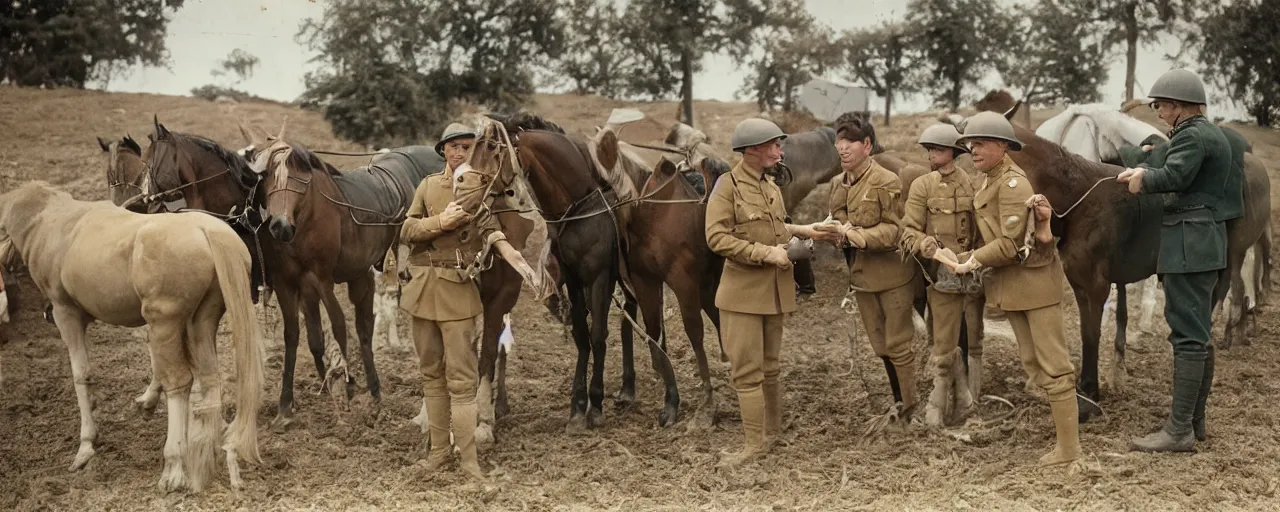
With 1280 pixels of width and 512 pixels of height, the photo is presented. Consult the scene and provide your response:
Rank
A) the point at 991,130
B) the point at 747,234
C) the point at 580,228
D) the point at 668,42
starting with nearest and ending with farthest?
the point at 991,130 < the point at 747,234 < the point at 580,228 < the point at 668,42

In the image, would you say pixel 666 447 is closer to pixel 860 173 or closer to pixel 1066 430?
pixel 860 173

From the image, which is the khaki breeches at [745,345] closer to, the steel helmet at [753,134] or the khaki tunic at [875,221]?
the khaki tunic at [875,221]

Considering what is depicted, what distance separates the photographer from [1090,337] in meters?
6.65

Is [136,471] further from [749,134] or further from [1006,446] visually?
[1006,446]

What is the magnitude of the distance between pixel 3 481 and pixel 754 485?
4403 millimetres

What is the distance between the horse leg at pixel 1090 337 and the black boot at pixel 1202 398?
685 mm

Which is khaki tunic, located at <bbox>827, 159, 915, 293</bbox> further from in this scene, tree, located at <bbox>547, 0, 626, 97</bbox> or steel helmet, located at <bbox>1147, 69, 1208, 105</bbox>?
tree, located at <bbox>547, 0, 626, 97</bbox>

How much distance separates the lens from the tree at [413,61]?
15.7 m

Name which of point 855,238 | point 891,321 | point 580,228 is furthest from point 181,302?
point 891,321

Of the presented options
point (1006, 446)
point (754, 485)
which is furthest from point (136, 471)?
point (1006, 446)

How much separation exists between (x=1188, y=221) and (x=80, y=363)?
21.9 ft

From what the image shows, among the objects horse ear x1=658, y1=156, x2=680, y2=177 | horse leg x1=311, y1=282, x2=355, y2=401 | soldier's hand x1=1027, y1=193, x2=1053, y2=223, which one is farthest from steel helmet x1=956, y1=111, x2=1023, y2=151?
horse leg x1=311, y1=282, x2=355, y2=401

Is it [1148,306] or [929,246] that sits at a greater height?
[929,246]

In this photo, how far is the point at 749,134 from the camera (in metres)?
5.67
